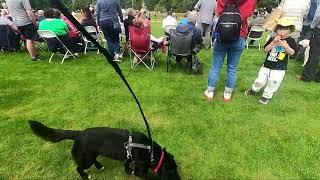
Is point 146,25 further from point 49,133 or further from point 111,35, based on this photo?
point 49,133

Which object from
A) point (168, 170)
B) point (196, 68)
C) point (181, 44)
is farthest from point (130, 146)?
point (196, 68)

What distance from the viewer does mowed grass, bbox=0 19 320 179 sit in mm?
3553

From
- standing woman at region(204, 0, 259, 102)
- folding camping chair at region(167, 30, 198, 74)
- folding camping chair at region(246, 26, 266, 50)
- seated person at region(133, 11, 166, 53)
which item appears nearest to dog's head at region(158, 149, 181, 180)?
standing woman at region(204, 0, 259, 102)

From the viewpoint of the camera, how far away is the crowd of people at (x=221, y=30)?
484cm

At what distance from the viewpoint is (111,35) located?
25.9 ft

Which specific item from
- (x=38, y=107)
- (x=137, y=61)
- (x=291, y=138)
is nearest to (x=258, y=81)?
(x=291, y=138)

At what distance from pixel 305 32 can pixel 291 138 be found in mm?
4622

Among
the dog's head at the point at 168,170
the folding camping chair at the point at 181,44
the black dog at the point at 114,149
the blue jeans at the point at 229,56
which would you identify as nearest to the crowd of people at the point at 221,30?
the blue jeans at the point at 229,56

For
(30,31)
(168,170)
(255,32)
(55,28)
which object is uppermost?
(55,28)

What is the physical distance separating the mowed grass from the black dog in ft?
1.42

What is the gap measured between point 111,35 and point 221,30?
4.01 metres

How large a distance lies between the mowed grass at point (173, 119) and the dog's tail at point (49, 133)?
23.1 inches

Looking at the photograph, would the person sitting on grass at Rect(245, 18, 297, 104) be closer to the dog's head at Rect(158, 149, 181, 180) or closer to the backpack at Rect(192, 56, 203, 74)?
the backpack at Rect(192, 56, 203, 74)

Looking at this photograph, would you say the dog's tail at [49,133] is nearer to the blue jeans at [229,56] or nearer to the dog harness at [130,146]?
the dog harness at [130,146]
